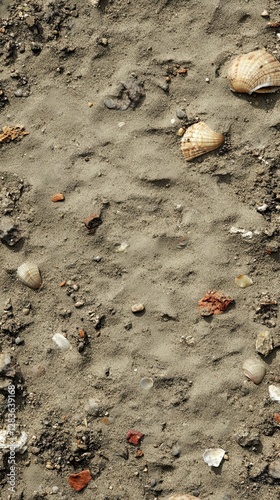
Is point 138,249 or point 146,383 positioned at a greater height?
point 138,249

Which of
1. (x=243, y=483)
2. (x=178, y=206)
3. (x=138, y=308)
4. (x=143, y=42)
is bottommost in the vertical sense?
(x=243, y=483)

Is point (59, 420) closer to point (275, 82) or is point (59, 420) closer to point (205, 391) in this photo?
point (205, 391)

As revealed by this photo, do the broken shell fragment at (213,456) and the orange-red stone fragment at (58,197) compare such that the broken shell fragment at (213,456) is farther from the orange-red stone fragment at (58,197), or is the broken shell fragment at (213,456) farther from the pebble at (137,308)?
the orange-red stone fragment at (58,197)

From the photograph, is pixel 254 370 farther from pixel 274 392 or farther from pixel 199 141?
pixel 199 141

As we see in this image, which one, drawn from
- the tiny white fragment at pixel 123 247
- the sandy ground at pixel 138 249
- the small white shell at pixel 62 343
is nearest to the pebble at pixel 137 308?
the sandy ground at pixel 138 249

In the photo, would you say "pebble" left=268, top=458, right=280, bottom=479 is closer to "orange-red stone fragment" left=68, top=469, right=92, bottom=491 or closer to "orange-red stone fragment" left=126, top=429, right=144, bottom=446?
"orange-red stone fragment" left=126, top=429, right=144, bottom=446

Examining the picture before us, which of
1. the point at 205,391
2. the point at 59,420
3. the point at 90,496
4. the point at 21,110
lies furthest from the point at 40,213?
the point at 90,496

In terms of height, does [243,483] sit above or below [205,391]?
below

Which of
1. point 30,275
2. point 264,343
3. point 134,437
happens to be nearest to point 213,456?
point 134,437
